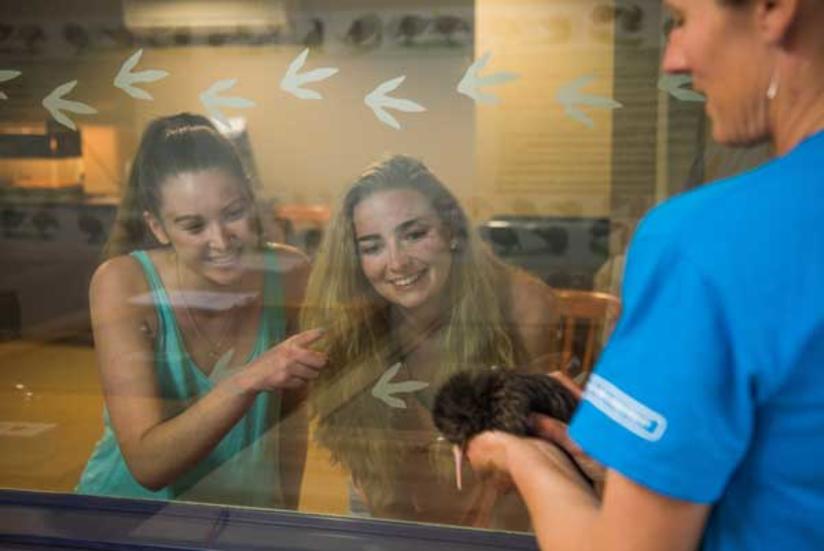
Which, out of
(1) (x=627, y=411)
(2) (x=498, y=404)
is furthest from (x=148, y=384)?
(1) (x=627, y=411)

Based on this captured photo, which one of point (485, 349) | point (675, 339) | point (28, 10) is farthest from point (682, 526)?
point (28, 10)

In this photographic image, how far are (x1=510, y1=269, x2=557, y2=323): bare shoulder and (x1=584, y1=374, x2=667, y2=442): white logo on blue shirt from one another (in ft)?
3.80

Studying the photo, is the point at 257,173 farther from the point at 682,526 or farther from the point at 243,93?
the point at 682,526

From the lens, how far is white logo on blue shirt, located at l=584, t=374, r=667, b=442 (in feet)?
2.85

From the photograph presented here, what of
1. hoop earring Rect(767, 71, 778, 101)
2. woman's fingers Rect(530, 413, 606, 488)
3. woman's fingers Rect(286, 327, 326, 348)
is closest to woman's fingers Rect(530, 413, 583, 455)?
woman's fingers Rect(530, 413, 606, 488)

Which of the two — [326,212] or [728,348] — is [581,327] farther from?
[728,348]

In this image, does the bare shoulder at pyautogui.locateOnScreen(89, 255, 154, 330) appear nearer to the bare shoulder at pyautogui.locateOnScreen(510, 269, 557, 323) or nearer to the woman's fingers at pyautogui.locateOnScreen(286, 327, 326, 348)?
the woman's fingers at pyautogui.locateOnScreen(286, 327, 326, 348)

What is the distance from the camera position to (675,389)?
33.8 inches

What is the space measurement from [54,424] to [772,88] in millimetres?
2156

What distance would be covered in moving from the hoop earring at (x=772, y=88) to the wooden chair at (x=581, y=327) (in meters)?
1.12

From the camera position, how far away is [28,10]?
2242 mm

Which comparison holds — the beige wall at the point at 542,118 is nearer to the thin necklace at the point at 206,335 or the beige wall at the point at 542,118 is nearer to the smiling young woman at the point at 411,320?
the smiling young woman at the point at 411,320

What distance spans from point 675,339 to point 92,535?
1.76 meters

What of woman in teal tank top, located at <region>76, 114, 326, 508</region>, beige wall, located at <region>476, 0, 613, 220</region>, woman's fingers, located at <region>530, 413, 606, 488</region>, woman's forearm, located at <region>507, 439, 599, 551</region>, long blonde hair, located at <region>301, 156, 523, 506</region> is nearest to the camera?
woman's forearm, located at <region>507, 439, 599, 551</region>
